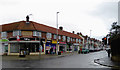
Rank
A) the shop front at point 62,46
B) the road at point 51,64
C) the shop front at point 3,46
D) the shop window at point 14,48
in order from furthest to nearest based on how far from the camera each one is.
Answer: the shop front at point 62,46 < the shop front at point 3,46 < the shop window at point 14,48 < the road at point 51,64

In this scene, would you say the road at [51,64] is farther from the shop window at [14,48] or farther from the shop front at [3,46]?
the shop front at [3,46]

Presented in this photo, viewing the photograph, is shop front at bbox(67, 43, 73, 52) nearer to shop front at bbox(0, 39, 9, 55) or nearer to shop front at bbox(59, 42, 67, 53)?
shop front at bbox(59, 42, 67, 53)

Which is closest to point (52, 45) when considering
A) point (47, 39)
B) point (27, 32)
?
point (47, 39)

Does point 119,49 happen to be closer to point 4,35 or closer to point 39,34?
point 39,34

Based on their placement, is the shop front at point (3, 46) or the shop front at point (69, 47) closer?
the shop front at point (3, 46)

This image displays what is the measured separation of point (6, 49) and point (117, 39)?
26.9 metres

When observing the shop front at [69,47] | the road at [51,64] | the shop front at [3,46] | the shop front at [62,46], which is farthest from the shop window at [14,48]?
the shop front at [69,47]

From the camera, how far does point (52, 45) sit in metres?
Result: 41.2

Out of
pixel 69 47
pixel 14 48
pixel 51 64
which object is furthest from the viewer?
pixel 69 47

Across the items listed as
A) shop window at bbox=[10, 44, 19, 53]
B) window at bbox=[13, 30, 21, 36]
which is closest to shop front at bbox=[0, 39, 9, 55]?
shop window at bbox=[10, 44, 19, 53]

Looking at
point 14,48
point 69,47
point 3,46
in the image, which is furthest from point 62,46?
point 3,46

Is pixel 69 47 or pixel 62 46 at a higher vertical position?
pixel 62 46

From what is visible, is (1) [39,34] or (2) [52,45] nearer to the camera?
(1) [39,34]

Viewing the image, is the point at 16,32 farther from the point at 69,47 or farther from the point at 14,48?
the point at 69,47
